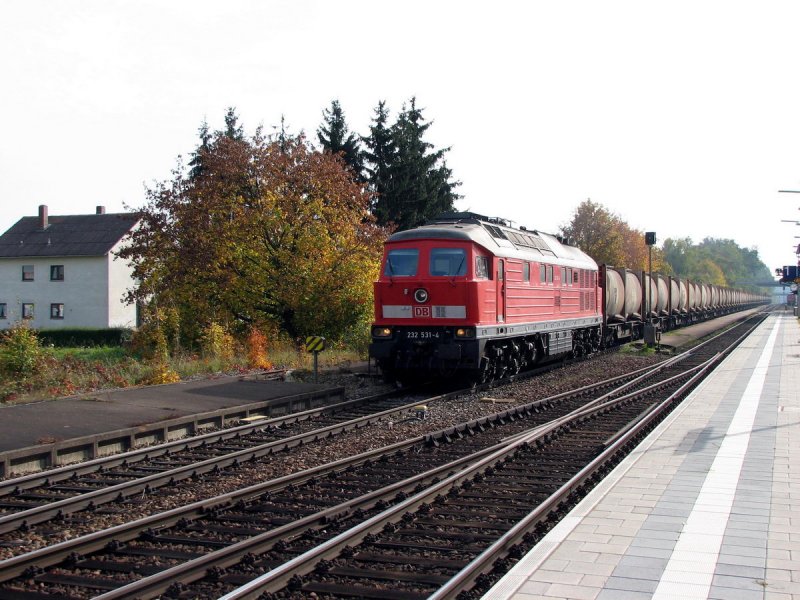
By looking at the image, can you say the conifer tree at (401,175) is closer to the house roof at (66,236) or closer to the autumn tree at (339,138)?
the autumn tree at (339,138)

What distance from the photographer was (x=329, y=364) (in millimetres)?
22750

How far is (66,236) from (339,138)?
2066 centimetres

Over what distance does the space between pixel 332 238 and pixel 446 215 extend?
30.5 feet

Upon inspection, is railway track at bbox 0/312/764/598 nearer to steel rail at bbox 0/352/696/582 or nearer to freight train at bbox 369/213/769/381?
steel rail at bbox 0/352/696/582

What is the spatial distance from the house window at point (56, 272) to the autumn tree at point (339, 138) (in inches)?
761

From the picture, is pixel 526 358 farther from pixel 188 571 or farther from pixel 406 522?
pixel 188 571

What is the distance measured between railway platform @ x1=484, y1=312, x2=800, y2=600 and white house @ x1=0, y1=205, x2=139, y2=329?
1765 inches

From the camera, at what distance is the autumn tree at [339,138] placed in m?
46.5

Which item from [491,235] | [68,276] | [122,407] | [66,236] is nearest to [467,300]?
[491,235]

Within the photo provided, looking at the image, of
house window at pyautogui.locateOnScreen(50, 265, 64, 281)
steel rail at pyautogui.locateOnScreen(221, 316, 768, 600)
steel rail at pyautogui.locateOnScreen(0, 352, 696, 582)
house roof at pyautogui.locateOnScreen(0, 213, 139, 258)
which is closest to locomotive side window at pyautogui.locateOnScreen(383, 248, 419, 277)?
steel rail at pyautogui.locateOnScreen(221, 316, 768, 600)

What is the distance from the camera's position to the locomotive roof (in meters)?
16.9

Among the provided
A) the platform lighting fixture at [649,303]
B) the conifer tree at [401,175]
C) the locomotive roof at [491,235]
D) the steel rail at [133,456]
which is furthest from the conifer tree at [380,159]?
the steel rail at [133,456]

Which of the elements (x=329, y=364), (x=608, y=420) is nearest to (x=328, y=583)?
(x=608, y=420)

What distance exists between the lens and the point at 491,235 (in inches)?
706
